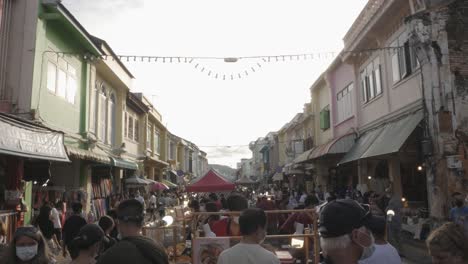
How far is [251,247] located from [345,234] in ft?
5.64

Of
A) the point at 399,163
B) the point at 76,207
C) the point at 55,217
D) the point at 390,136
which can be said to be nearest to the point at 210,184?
the point at 55,217

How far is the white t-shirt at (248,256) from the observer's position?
3693 millimetres

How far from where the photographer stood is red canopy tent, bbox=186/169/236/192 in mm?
15023

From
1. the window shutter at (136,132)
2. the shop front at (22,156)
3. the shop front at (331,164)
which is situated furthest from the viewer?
the window shutter at (136,132)

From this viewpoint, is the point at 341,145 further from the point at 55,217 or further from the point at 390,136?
the point at 55,217

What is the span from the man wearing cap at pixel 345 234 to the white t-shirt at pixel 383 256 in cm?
176

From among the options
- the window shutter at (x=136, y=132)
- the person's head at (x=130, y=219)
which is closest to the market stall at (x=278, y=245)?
the person's head at (x=130, y=219)

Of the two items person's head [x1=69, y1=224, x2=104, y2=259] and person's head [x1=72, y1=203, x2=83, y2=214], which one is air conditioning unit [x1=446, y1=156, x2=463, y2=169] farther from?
person's head [x1=69, y1=224, x2=104, y2=259]

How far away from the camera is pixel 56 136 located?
1083 cm

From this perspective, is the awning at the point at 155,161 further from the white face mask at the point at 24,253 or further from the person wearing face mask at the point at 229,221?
the white face mask at the point at 24,253

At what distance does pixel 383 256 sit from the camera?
3924 mm

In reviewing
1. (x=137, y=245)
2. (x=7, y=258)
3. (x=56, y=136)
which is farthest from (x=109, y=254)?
(x=56, y=136)

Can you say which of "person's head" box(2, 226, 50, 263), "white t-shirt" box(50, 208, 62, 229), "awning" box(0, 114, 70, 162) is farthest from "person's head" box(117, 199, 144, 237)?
"white t-shirt" box(50, 208, 62, 229)

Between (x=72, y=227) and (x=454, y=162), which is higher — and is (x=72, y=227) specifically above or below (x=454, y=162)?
below
